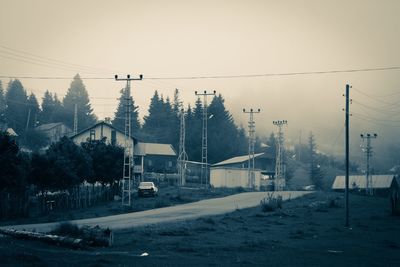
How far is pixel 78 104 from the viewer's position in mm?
134375

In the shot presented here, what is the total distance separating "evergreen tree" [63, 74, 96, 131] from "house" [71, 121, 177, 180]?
3395 cm

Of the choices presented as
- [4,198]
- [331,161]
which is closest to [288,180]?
[331,161]

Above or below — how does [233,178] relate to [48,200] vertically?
above

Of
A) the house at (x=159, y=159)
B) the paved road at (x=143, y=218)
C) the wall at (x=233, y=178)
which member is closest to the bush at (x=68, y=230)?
the paved road at (x=143, y=218)

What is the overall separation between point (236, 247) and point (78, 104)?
11944 centimetres

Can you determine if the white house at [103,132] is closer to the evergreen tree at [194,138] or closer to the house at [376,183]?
the evergreen tree at [194,138]

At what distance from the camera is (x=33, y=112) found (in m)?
133

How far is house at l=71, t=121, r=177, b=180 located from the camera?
83.3 meters

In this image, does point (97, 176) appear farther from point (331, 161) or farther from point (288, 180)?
point (331, 161)

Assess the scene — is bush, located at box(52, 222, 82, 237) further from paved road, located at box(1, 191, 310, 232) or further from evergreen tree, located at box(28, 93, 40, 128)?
evergreen tree, located at box(28, 93, 40, 128)

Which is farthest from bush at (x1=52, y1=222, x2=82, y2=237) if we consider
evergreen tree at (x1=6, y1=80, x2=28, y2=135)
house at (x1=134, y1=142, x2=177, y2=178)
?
evergreen tree at (x1=6, y1=80, x2=28, y2=135)

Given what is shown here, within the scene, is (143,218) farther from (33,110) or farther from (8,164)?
(33,110)

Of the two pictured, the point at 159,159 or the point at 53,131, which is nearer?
the point at 159,159

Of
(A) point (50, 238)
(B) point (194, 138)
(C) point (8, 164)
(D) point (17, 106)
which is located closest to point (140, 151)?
(B) point (194, 138)
